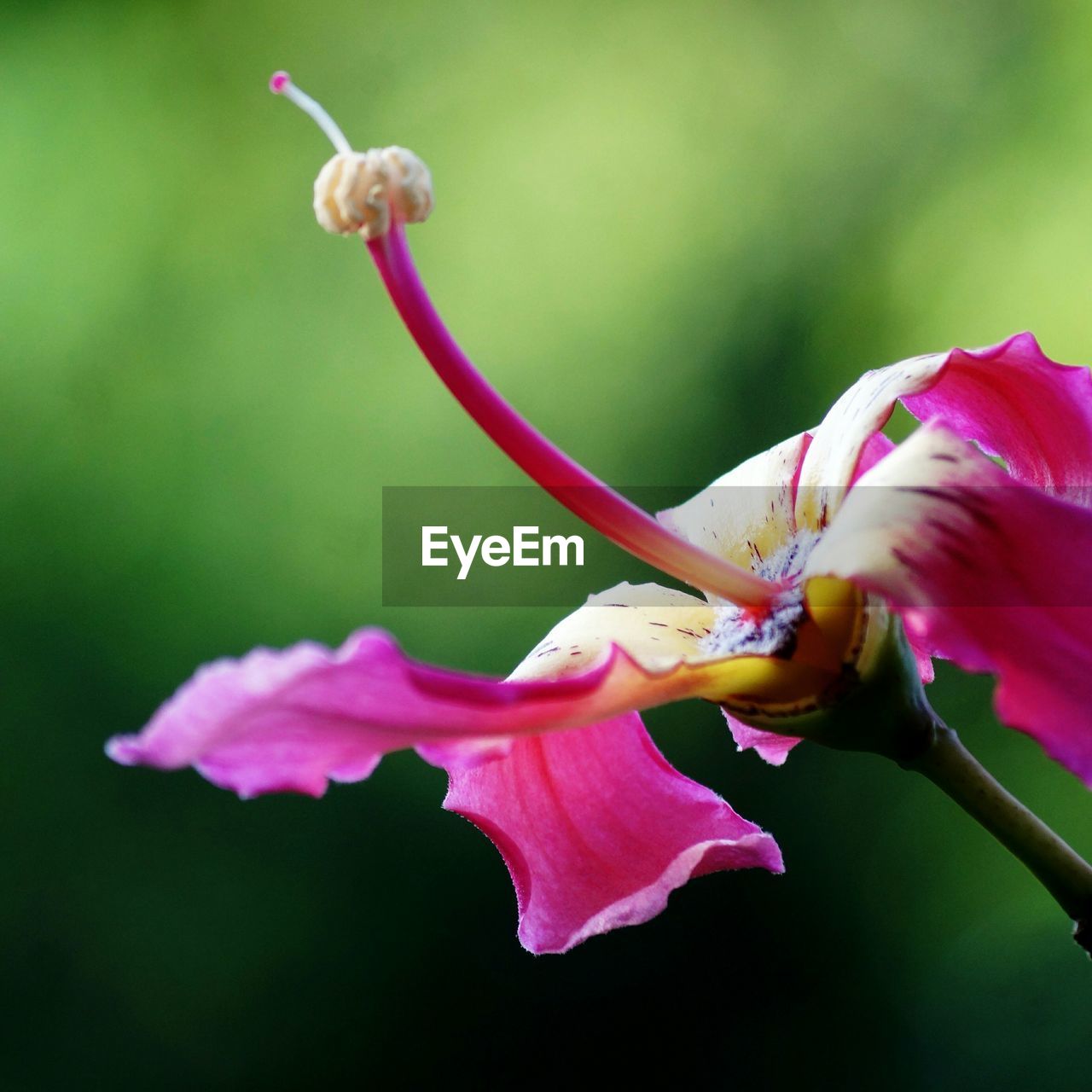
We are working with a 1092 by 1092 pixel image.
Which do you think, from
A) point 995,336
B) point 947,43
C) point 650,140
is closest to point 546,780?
point 995,336

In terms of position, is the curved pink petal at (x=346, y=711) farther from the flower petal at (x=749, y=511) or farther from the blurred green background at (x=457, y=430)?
the blurred green background at (x=457, y=430)

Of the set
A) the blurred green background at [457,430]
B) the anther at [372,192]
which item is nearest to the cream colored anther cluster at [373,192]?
the anther at [372,192]

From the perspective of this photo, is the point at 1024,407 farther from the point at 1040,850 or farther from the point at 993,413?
the point at 1040,850

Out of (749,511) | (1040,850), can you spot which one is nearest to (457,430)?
(749,511)

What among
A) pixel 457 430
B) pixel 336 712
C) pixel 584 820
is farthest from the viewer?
pixel 457 430

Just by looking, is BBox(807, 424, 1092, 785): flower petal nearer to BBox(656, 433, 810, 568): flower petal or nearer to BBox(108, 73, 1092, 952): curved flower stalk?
BBox(108, 73, 1092, 952): curved flower stalk

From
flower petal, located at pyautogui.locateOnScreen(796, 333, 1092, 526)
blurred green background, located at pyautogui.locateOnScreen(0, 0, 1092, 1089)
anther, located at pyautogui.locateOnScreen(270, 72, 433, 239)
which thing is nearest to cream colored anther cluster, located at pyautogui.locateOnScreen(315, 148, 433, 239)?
anther, located at pyautogui.locateOnScreen(270, 72, 433, 239)
